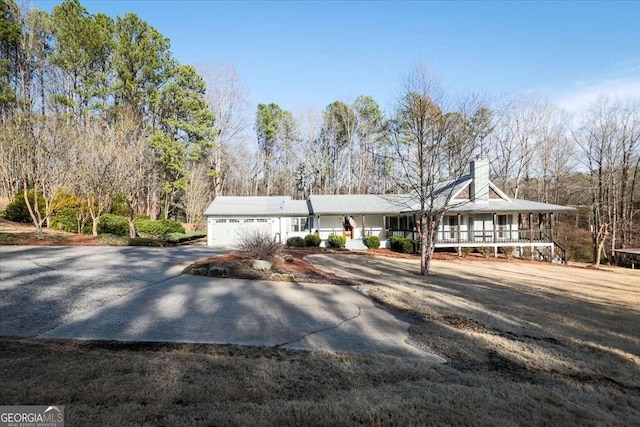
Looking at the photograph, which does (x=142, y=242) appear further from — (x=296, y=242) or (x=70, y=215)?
(x=296, y=242)

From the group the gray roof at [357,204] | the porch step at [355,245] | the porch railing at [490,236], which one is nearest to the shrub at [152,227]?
the gray roof at [357,204]

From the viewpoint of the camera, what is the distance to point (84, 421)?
8.82 ft

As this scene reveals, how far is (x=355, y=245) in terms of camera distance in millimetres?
24922

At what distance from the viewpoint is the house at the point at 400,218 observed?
23.1 metres

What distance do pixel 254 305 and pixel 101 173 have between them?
16365mm

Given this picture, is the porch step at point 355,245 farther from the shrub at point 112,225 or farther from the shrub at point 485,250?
the shrub at point 112,225

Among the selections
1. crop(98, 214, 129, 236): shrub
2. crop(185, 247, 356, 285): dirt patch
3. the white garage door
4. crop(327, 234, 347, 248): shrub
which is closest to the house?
the white garage door

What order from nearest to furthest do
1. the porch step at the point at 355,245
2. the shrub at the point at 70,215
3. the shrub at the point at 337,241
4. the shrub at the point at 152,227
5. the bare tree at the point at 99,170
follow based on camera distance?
the bare tree at the point at 99,170, the shrub at the point at 70,215, the shrub at the point at 337,241, the porch step at the point at 355,245, the shrub at the point at 152,227

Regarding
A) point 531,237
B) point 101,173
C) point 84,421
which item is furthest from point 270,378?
point 531,237

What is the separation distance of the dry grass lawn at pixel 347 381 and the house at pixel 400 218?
17.1 metres

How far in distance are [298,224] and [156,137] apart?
1424cm

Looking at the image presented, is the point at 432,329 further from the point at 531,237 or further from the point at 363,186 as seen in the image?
the point at 363,186

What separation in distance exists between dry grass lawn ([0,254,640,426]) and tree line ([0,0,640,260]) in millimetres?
13341

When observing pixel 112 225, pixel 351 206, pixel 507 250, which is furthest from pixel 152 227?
pixel 507 250
